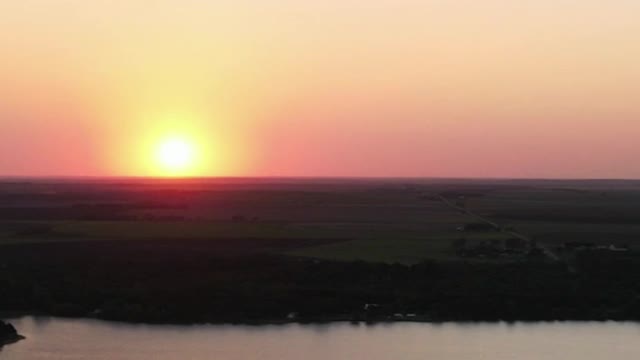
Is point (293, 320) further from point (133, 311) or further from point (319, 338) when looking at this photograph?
point (133, 311)

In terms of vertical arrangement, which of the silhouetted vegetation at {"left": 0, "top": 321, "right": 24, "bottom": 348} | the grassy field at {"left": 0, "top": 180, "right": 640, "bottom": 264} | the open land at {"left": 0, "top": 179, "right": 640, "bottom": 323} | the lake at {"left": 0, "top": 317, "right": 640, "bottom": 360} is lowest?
the lake at {"left": 0, "top": 317, "right": 640, "bottom": 360}

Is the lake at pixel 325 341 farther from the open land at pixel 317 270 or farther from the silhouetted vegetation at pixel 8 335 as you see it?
the open land at pixel 317 270

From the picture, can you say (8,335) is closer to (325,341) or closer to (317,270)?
(325,341)

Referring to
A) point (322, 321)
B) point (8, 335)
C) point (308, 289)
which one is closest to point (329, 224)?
point (308, 289)

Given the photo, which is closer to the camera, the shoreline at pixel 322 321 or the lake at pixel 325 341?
the lake at pixel 325 341

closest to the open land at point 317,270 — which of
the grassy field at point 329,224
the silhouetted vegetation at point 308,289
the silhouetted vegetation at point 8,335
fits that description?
the silhouetted vegetation at point 308,289

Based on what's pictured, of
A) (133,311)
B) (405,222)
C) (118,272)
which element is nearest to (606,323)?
(133,311)

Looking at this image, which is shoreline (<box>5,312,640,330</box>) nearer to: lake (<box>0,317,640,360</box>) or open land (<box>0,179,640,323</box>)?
open land (<box>0,179,640,323</box>)

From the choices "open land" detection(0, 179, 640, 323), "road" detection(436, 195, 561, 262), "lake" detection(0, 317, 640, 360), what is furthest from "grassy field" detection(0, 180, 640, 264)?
"lake" detection(0, 317, 640, 360)
